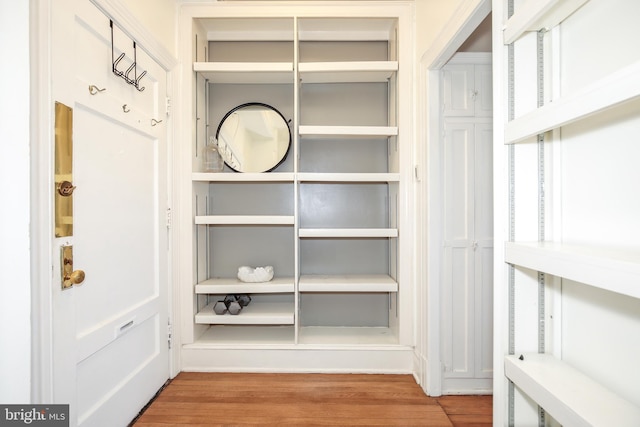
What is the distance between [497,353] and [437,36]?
1.65 meters

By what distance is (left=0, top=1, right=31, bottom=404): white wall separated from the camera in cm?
109

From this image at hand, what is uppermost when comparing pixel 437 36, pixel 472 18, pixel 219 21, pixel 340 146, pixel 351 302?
pixel 219 21

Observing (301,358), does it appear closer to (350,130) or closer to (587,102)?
(350,130)

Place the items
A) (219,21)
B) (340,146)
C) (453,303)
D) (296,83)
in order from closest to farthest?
(453,303), (296,83), (219,21), (340,146)

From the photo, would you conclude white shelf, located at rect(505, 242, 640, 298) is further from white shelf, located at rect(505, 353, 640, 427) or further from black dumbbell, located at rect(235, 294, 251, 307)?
black dumbbell, located at rect(235, 294, 251, 307)

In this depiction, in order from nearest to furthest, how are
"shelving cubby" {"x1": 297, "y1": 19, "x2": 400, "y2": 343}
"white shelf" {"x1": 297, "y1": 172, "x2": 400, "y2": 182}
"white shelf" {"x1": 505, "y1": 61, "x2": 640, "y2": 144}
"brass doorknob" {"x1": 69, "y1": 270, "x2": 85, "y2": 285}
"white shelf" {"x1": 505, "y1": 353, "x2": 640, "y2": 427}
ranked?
"white shelf" {"x1": 505, "y1": 61, "x2": 640, "y2": 144}
"white shelf" {"x1": 505, "y1": 353, "x2": 640, "y2": 427}
"brass doorknob" {"x1": 69, "y1": 270, "x2": 85, "y2": 285}
"white shelf" {"x1": 297, "y1": 172, "x2": 400, "y2": 182}
"shelving cubby" {"x1": 297, "y1": 19, "x2": 400, "y2": 343}

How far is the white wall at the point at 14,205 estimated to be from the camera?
3.59 feet

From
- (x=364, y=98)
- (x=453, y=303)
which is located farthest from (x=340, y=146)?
(x=453, y=303)

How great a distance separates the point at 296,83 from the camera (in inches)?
89.7

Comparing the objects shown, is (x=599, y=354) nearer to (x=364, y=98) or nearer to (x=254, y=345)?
(x=254, y=345)

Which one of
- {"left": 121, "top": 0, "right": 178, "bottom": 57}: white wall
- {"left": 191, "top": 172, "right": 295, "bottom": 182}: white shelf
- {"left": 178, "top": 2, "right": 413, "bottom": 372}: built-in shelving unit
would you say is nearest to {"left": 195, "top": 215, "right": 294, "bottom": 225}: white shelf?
{"left": 178, "top": 2, "right": 413, "bottom": 372}: built-in shelving unit

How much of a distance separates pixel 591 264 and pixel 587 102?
38cm

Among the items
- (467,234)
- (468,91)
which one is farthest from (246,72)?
(467,234)

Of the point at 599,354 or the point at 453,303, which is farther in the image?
the point at 453,303
